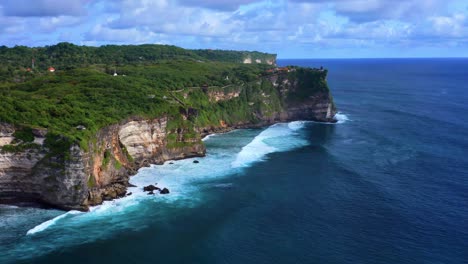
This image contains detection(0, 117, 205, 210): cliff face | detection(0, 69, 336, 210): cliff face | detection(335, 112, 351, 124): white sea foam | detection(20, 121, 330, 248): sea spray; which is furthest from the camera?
detection(335, 112, 351, 124): white sea foam

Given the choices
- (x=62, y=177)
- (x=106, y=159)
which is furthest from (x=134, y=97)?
(x=62, y=177)

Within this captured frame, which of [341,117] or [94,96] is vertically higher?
[94,96]

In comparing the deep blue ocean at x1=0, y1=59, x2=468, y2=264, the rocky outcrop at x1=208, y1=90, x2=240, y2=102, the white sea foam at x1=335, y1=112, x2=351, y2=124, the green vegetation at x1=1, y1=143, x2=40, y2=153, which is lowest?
the deep blue ocean at x1=0, y1=59, x2=468, y2=264

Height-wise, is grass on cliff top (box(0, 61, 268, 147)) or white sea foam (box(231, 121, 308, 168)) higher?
grass on cliff top (box(0, 61, 268, 147))

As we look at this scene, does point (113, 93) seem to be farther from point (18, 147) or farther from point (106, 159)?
point (18, 147)

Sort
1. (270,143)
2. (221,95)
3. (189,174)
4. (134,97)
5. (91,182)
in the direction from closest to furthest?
(91,182)
(189,174)
(134,97)
(270,143)
(221,95)

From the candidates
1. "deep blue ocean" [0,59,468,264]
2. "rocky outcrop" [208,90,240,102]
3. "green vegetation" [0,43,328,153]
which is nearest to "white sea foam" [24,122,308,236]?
"deep blue ocean" [0,59,468,264]

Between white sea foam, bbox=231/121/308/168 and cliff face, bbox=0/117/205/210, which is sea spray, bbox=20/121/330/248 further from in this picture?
cliff face, bbox=0/117/205/210
